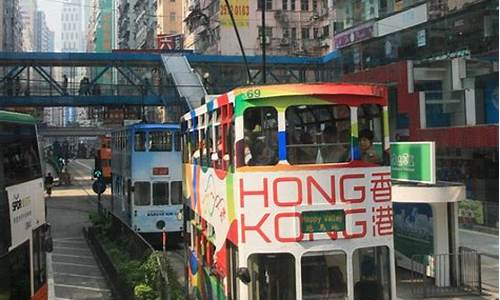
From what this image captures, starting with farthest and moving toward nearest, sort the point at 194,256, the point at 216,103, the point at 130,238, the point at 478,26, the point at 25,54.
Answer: the point at 25,54
the point at 478,26
the point at 130,238
the point at 194,256
the point at 216,103

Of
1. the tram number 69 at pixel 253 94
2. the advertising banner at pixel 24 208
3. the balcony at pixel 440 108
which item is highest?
the balcony at pixel 440 108

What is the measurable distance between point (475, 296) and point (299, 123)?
761 centimetres

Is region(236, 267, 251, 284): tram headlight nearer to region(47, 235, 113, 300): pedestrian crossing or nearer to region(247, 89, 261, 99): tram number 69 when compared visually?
region(247, 89, 261, 99): tram number 69

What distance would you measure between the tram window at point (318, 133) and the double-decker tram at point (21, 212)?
3759 mm

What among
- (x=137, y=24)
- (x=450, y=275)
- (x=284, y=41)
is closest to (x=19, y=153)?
(x=450, y=275)

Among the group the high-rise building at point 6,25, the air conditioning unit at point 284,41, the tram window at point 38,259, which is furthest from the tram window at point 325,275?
the high-rise building at point 6,25

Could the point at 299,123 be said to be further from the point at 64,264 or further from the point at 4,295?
the point at 64,264

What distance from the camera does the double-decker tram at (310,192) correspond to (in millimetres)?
6676

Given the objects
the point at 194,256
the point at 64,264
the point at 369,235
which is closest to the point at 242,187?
the point at 369,235

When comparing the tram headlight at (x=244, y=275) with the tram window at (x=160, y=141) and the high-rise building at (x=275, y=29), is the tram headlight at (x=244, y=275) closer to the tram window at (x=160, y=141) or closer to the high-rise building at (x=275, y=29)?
the tram window at (x=160, y=141)

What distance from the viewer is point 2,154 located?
8375mm

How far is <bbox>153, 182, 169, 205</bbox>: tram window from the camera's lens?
20.3 meters

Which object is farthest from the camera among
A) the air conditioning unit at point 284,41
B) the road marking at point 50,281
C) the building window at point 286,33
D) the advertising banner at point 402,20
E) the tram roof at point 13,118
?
the building window at point 286,33

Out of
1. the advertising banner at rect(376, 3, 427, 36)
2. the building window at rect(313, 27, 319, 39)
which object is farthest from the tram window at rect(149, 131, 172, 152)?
the building window at rect(313, 27, 319, 39)
